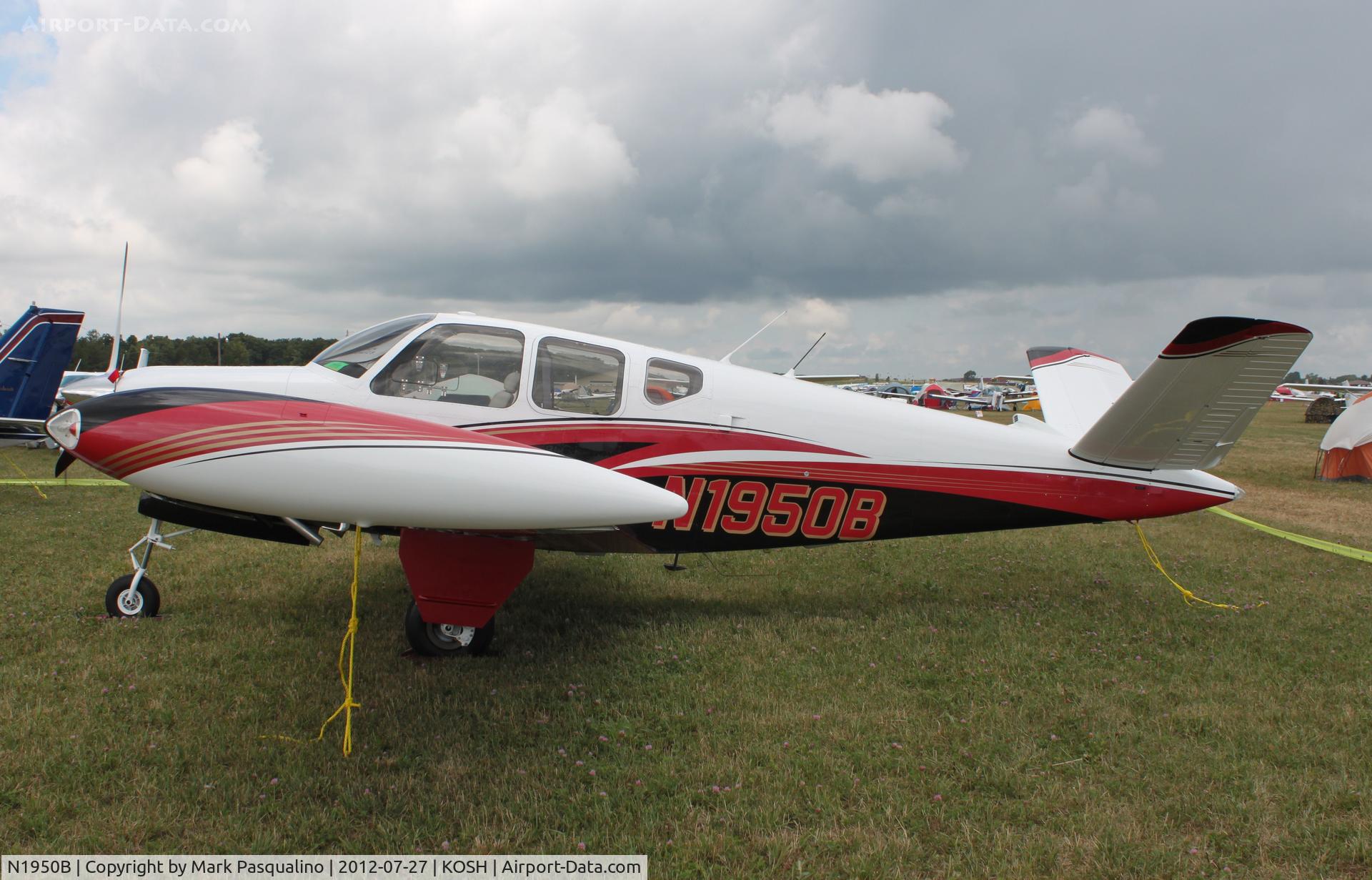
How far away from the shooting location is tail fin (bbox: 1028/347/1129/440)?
23.0ft

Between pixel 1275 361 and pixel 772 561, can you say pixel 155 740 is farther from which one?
pixel 1275 361

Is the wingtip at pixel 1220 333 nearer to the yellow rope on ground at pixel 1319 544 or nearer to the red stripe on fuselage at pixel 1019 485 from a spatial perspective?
the red stripe on fuselage at pixel 1019 485

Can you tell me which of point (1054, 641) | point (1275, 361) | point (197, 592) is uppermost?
point (1275, 361)

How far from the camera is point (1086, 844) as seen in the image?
3.03m

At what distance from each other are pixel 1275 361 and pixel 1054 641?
2.47 m

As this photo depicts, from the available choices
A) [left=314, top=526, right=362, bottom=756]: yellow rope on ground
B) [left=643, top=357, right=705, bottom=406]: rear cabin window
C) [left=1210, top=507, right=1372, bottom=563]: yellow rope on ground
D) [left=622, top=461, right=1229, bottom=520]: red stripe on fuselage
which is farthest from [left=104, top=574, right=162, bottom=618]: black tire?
[left=1210, top=507, right=1372, bottom=563]: yellow rope on ground

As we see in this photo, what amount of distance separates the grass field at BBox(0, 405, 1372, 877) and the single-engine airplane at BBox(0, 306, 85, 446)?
6235mm

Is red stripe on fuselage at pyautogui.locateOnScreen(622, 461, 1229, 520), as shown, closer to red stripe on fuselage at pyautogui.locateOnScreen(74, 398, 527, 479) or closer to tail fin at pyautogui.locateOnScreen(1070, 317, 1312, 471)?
tail fin at pyautogui.locateOnScreen(1070, 317, 1312, 471)

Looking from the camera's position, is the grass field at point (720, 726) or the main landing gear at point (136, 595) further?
the main landing gear at point (136, 595)

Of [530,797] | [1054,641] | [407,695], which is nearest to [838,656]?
[1054,641]

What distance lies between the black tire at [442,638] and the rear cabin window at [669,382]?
192 cm

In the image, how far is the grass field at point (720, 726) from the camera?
3.04 metres

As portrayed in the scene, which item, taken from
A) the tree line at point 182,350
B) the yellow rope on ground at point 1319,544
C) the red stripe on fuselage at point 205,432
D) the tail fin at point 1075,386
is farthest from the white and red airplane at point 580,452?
the tree line at point 182,350

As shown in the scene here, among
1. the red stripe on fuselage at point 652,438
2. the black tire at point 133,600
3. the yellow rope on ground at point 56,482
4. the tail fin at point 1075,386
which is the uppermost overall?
the tail fin at point 1075,386
